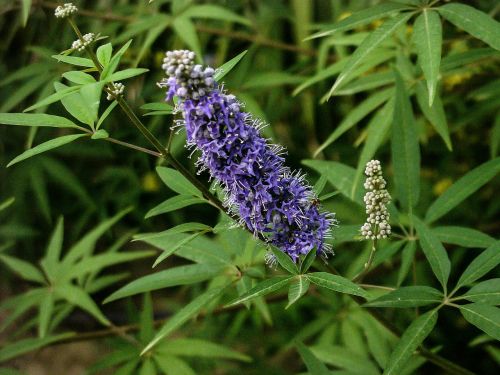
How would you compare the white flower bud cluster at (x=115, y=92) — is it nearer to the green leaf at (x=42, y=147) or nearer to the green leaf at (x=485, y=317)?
the green leaf at (x=42, y=147)

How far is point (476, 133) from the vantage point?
4074 mm

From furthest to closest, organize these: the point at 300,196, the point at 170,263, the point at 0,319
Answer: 1. the point at 0,319
2. the point at 170,263
3. the point at 300,196

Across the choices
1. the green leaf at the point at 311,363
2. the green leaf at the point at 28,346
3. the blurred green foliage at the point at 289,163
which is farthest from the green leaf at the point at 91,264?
the green leaf at the point at 311,363

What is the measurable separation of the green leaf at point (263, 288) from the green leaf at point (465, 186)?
0.98 metres

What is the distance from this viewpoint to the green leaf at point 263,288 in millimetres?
1676

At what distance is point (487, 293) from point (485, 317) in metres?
0.10

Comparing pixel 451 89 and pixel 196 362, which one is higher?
pixel 451 89

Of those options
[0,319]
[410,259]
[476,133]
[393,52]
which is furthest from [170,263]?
[410,259]

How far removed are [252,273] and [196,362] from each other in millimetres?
2022

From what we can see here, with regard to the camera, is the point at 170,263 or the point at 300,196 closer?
the point at 300,196

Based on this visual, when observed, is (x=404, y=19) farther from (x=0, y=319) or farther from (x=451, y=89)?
(x=0, y=319)

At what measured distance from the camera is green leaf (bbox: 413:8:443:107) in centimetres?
201

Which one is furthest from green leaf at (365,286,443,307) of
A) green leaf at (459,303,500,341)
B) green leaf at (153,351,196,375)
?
green leaf at (153,351,196,375)

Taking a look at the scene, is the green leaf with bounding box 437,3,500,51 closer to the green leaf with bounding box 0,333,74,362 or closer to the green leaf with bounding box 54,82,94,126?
the green leaf with bounding box 54,82,94,126
